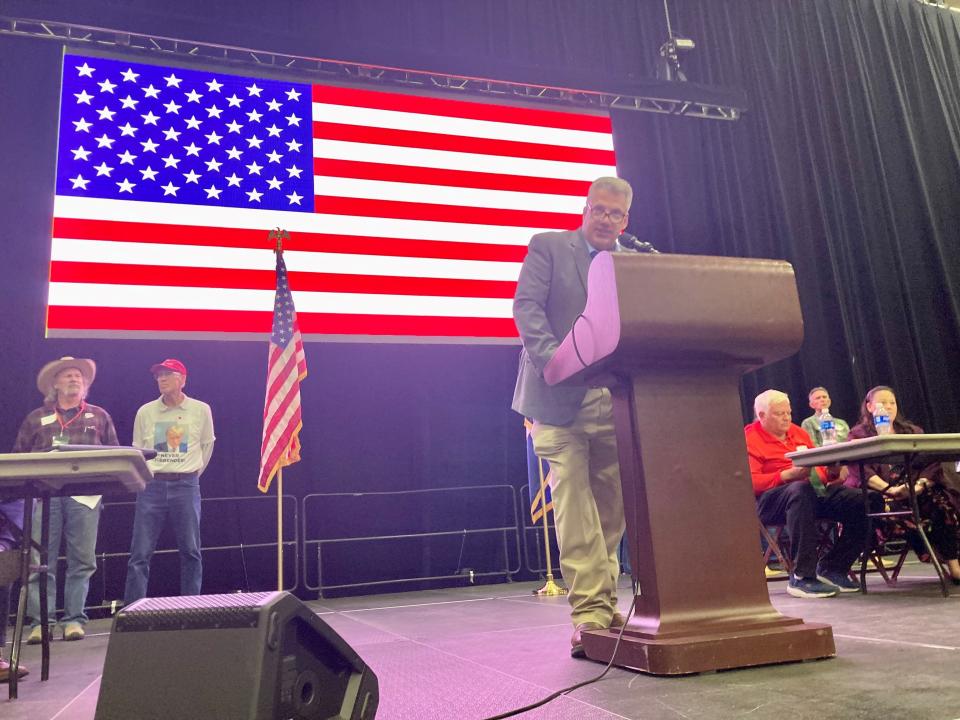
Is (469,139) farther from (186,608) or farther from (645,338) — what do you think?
(186,608)

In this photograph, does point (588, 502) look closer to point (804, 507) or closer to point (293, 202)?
point (804, 507)

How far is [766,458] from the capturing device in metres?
3.79

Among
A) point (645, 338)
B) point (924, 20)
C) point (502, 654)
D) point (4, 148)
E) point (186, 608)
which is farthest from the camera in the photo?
point (924, 20)

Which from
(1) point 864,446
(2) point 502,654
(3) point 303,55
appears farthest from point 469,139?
(2) point 502,654

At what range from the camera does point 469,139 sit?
18.6ft

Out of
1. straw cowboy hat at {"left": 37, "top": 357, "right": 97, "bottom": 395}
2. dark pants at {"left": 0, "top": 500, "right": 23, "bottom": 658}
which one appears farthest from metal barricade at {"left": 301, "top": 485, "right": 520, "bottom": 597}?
dark pants at {"left": 0, "top": 500, "right": 23, "bottom": 658}

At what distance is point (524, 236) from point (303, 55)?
1851mm

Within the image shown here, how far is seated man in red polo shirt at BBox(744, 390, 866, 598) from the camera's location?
3361 mm

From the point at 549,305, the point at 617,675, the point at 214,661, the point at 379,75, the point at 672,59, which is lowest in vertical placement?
the point at 617,675

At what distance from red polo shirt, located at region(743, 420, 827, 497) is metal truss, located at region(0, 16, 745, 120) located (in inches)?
116

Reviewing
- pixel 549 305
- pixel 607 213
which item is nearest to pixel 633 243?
pixel 607 213

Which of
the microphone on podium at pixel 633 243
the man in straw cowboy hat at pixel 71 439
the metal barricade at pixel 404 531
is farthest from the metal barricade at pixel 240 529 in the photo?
the microphone on podium at pixel 633 243

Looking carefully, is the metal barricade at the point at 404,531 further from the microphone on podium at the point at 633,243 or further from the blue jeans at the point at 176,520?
the microphone on podium at the point at 633,243

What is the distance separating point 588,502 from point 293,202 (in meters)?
3.58
